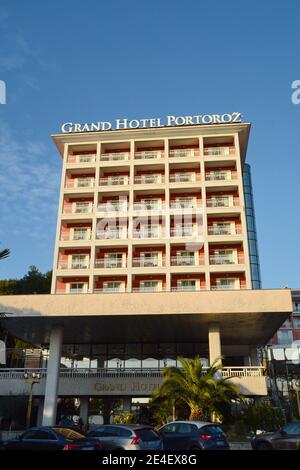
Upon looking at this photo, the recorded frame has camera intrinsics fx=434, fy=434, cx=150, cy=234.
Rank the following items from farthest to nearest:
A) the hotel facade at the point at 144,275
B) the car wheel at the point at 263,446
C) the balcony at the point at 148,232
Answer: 1. the balcony at the point at 148,232
2. the hotel facade at the point at 144,275
3. the car wheel at the point at 263,446

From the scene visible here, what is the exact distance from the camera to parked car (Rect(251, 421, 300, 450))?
1472cm

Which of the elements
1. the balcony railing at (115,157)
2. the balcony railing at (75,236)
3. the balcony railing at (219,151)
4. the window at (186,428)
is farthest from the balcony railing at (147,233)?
the window at (186,428)

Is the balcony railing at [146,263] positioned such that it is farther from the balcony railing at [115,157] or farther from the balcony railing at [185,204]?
the balcony railing at [115,157]

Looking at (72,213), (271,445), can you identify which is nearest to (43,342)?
(72,213)

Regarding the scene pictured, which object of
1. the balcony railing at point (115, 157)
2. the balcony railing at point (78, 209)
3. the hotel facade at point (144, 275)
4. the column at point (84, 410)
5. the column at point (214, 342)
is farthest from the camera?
the balcony railing at point (115, 157)

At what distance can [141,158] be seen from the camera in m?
51.8

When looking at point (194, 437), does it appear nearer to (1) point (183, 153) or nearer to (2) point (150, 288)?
(2) point (150, 288)

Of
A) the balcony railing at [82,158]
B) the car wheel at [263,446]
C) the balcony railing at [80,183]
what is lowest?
the car wheel at [263,446]

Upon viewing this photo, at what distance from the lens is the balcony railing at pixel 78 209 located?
1951 inches

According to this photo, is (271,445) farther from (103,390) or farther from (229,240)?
(229,240)

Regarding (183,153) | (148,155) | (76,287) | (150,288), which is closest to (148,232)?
(150,288)

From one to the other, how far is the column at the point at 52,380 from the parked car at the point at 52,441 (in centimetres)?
1543

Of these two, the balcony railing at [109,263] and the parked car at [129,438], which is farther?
the balcony railing at [109,263]
